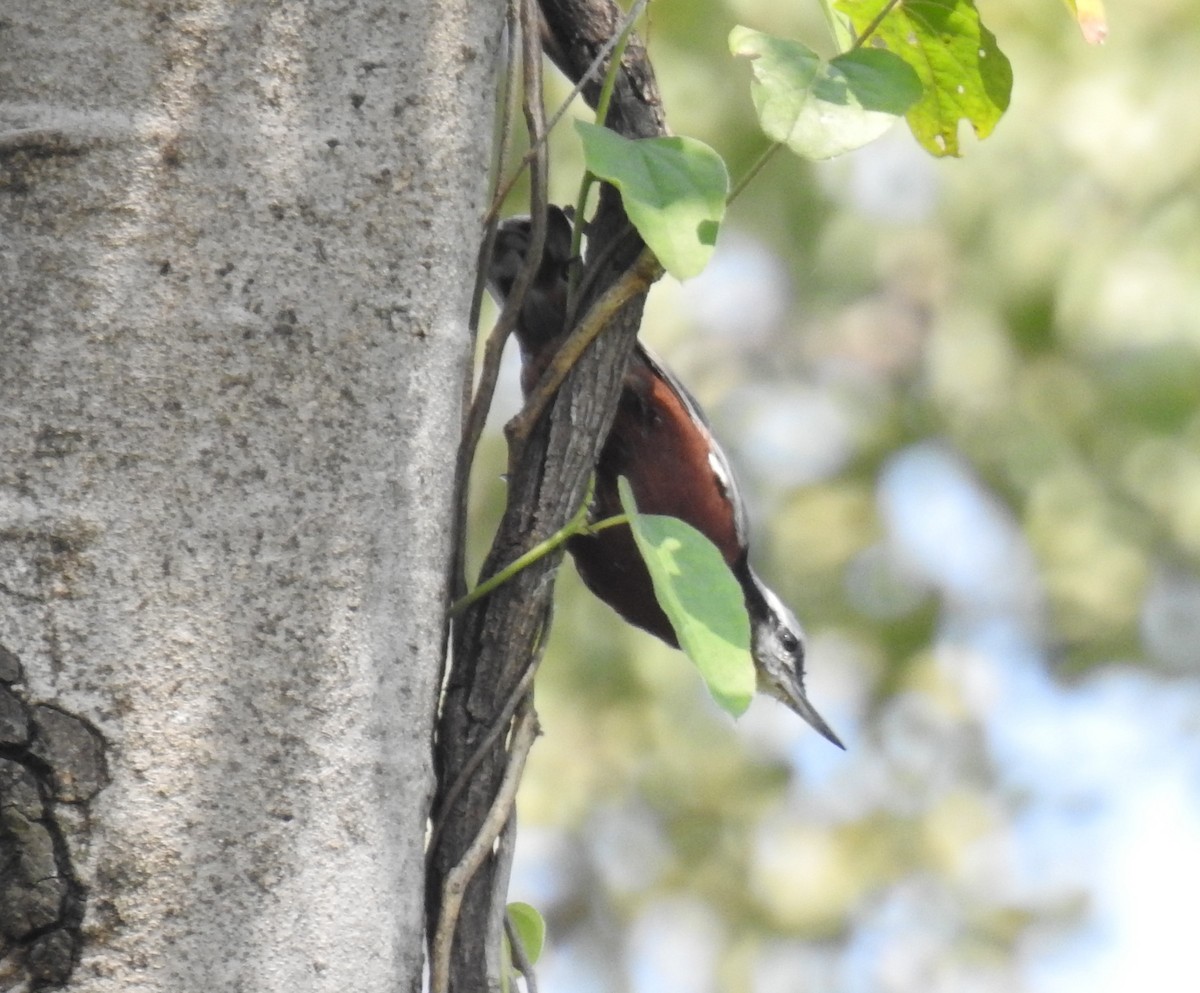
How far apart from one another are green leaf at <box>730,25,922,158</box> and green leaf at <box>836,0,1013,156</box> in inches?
6.0

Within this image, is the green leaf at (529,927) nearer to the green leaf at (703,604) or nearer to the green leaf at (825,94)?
the green leaf at (703,604)

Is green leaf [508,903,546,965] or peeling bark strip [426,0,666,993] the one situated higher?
peeling bark strip [426,0,666,993]

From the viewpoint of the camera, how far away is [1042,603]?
609 centimetres

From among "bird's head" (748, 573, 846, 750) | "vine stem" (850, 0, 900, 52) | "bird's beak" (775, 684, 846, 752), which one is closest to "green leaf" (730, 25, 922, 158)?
"vine stem" (850, 0, 900, 52)

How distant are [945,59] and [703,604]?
71 cm

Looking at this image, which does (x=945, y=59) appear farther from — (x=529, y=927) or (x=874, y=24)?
(x=529, y=927)

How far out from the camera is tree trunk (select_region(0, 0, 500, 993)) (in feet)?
3.27

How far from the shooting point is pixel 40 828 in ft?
3.17

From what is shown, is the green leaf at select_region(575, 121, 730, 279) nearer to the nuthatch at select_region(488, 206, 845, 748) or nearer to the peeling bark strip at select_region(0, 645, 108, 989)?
the peeling bark strip at select_region(0, 645, 108, 989)

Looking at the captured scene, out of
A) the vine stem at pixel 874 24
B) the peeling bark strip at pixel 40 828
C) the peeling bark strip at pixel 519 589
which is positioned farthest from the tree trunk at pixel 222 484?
the vine stem at pixel 874 24

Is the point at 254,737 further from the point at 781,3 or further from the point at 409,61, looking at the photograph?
the point at 781,3

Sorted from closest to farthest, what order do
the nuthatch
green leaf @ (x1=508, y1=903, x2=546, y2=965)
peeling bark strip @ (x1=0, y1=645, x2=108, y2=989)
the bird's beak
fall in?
peeling bark strip @ (x1=0, y1=645, x2=108, y2=989) < green leaf @ (x1=508, y1=903, x2=546, y2=965) < the nuthatch < the bird's beak

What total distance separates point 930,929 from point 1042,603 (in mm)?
1496

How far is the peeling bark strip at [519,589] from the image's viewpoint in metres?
1.29
